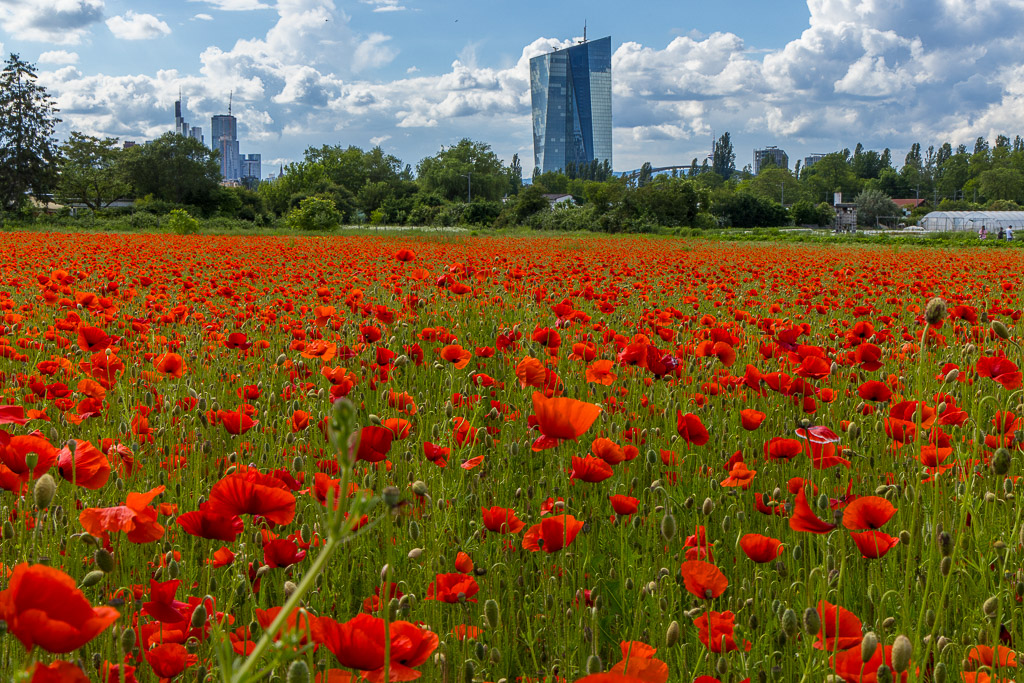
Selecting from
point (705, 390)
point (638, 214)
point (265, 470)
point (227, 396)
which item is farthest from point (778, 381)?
point (638, 214)

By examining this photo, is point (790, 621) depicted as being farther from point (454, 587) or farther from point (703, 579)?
point (454, 587)

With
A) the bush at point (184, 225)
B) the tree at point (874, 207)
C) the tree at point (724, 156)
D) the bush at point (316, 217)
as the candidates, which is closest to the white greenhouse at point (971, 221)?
the tree at point (874, 207)

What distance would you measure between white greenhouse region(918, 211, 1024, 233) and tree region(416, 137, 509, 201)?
37444 millimetres

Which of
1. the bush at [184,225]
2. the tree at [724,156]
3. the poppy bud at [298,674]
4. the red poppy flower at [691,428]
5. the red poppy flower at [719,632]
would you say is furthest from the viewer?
the tree at [724,156]

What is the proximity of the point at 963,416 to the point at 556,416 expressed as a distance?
1.06 meters

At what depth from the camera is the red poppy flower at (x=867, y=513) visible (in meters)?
1.23

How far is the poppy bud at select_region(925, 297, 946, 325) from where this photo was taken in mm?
1255

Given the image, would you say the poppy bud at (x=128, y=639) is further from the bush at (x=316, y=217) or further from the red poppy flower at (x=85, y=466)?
the bush at (x=316, y=217)

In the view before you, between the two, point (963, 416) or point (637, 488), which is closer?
point (963, 416)

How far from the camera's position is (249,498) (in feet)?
3.33

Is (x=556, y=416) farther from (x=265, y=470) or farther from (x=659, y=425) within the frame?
(x=659, y=425)

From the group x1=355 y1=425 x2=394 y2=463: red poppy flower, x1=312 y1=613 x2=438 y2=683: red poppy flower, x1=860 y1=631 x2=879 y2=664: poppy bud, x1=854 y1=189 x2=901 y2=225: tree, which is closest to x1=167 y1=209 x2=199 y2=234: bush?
x1=355 y1=425 x2=394 y2=463: red poppy flower

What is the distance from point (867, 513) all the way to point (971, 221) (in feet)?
222

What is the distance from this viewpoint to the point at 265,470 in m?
2.13
